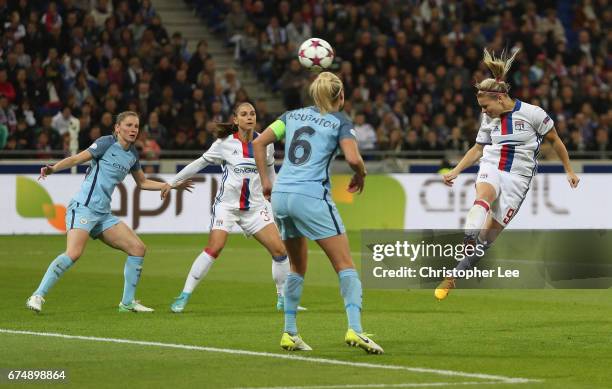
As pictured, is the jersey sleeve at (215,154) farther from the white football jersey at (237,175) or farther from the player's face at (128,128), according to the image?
the player's face at (128,128)

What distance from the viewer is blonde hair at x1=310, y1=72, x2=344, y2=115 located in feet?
31.5

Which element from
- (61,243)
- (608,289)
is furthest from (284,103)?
(608,289)

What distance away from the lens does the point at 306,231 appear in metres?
9.60

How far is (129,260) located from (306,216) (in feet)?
13.3

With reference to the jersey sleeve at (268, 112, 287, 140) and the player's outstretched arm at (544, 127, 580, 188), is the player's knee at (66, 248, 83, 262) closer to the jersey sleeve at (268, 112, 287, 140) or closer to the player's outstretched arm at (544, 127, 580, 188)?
Answer: the jersey sleeve at (268, 112, 287, 140)

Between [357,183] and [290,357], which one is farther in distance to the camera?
[290,357]

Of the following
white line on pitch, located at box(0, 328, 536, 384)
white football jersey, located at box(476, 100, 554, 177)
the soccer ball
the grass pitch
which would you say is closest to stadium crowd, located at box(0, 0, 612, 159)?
the soccer ball

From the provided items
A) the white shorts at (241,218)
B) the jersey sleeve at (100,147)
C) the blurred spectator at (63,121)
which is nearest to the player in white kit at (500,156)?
the white shorts at (241,218)

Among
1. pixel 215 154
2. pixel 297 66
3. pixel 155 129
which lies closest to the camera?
pixel 215 154

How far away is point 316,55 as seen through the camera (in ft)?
56.1

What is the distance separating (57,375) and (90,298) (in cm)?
574

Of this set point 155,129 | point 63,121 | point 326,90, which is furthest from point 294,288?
point 155,129

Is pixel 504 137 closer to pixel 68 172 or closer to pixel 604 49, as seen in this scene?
pixel 68 172

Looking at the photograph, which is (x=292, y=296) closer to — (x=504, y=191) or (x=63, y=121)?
(x=504, y=191)
